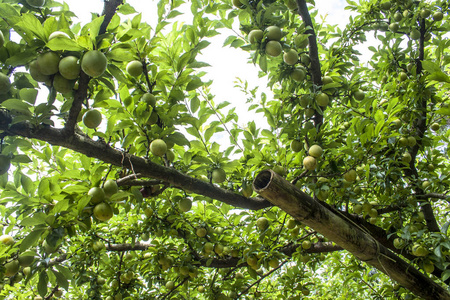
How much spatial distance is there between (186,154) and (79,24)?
88cm

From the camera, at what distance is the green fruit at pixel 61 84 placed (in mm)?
1127

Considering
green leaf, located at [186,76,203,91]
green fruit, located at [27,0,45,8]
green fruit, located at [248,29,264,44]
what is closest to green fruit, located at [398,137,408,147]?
green fruit, located at [248,29,264,44]

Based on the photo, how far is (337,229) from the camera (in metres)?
1.58

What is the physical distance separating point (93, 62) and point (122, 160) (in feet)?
1.59

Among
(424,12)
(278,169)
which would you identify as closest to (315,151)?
(278,169)

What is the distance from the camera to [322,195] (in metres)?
1.88

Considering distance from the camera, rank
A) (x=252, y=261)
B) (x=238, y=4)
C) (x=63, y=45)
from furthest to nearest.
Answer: (x=252, y=261) < (x=238, y=4) < (x=63, y=45)

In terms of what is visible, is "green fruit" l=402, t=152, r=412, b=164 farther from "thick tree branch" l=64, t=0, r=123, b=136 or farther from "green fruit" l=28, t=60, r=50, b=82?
"green fruit" l=28, t=60, r=50, b=82

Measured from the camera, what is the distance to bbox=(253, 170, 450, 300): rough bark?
1.28m

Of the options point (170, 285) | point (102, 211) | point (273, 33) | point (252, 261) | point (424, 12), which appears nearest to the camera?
point (102, 211)

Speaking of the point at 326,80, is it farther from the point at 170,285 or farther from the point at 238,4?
the point at 170,285

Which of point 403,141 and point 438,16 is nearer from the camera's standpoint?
point 403,141

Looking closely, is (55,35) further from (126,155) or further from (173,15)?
(173,15)

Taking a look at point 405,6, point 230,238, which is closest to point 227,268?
point 230,238
